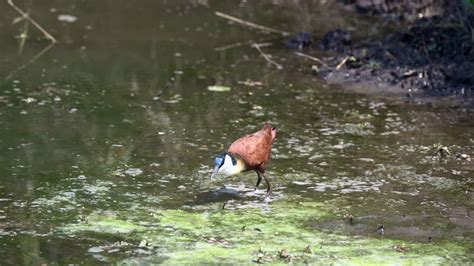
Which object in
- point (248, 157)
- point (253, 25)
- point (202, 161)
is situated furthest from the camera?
point (253, 25)

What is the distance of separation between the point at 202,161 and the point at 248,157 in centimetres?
90

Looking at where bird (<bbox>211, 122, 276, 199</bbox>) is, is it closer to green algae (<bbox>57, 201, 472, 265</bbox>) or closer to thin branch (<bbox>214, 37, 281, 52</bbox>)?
green algae (<bbox>57, 201, 472, 265</bbox>)

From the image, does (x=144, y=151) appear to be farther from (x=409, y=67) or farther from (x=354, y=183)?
(x=409, y=67)

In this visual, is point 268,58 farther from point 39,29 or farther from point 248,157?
point 248,157

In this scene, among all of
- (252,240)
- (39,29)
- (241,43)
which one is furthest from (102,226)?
(39,29)

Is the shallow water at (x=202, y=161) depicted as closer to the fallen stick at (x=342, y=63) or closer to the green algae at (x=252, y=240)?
the green algae at (x=252, y=240)

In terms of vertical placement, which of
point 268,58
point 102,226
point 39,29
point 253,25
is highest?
point 39,29

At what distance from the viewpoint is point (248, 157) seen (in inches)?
245

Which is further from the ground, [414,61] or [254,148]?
[414,61]

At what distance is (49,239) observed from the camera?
542cm

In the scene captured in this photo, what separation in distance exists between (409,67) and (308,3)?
156 inches

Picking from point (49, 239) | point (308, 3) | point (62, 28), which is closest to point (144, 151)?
point (49, 239)

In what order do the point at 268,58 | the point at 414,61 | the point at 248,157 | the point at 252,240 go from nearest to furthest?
1. the point at 252,240
2. the point at 248,157
3. the point at 414,61
4. the point at 268,58

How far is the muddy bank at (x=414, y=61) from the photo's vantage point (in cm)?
932
